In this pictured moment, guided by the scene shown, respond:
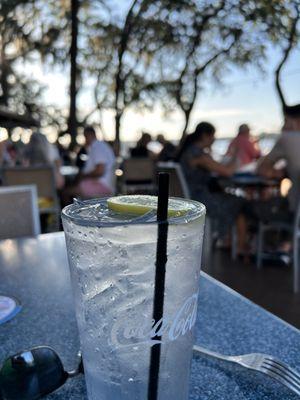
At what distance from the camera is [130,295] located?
0.40 metres

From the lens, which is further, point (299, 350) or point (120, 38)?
point (120, 38)

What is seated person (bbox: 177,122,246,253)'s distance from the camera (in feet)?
12.9

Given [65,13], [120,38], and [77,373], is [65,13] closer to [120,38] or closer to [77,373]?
[120,38]

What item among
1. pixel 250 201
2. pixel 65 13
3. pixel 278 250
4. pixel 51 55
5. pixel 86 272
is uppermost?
pixel 65 13

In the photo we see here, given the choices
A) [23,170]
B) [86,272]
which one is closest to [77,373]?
[86,272]

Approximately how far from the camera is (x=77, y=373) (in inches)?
21.5

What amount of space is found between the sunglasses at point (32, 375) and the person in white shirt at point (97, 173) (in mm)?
4241

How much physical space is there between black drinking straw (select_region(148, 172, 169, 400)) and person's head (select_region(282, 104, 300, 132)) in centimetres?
371

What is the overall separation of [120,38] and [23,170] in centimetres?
766

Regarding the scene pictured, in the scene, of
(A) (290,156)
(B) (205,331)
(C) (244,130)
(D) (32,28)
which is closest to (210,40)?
(D) (32,28)

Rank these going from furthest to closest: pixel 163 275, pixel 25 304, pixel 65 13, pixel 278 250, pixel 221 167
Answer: pixel 65 13
pixel 278 250
pixel 221 167
pixel 25 304
pixel 163 275

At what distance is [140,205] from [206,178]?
3.61m

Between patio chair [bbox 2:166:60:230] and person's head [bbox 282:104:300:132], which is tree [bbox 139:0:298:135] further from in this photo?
patio chair [bbox 2:166:60:230]

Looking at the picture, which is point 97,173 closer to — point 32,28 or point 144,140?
point 144,140
